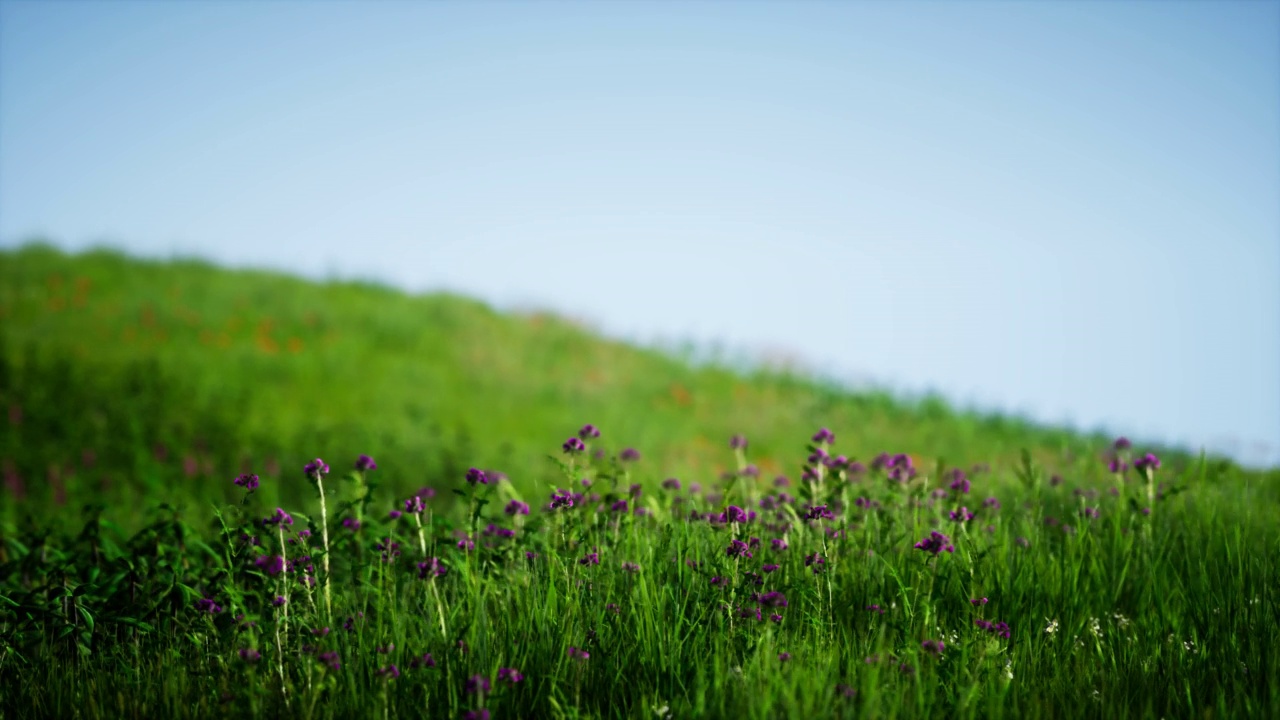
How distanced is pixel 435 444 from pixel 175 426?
321 centimetres

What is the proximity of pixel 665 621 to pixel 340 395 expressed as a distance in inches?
386

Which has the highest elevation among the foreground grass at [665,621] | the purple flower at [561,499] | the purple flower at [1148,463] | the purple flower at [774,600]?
the purple flower at [1148,463]

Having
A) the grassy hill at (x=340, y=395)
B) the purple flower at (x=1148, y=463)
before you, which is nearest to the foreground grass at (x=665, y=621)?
the purple flower at (x=1148, y=463)

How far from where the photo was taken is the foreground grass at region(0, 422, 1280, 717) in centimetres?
287

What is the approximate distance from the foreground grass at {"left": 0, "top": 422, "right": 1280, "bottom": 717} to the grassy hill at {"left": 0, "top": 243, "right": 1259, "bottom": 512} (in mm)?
3248

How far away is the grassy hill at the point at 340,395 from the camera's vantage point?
1025 centimetres

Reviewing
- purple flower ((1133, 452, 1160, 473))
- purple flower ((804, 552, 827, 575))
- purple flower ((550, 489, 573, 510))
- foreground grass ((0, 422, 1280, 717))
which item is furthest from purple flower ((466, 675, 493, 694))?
purple flower ((1133, 452, 1160, 473))

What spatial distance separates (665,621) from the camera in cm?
315

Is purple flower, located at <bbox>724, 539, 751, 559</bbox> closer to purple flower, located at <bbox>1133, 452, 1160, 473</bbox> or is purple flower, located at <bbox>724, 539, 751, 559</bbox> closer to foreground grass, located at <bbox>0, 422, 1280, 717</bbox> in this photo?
foreground grass, located at <bbox>0, 422, 1280, 717</bbox>

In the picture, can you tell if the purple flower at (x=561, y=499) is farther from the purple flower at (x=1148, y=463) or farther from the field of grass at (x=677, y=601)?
the purple flower at (x=1148, y=463)

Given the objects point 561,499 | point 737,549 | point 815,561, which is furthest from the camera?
point 815,561

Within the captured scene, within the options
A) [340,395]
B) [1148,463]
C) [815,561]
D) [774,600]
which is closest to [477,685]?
[774,600]

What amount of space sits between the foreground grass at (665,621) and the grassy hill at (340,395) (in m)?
3.25

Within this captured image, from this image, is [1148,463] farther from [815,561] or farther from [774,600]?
[774,600]
